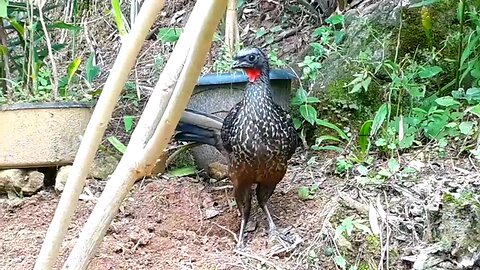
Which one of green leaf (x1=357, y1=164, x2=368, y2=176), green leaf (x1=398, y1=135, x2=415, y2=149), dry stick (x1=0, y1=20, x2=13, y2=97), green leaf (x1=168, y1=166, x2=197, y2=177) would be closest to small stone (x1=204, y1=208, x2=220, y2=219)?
green leaf (x1=168, y1=166, x2=197, y2=177)

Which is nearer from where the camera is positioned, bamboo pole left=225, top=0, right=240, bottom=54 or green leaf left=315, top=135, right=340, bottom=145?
green leaf left=315, top=135, right=340, bottom=145

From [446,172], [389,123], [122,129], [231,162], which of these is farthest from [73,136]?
[446,172]

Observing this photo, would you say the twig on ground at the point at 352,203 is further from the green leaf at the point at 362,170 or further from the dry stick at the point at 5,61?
the dry stick at the point at 5,61

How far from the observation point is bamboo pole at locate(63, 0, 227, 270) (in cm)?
111

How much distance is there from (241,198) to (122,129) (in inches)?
50.9

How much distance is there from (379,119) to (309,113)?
44 centimetres

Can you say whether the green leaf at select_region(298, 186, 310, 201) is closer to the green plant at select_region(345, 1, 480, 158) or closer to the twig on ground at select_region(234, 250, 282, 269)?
the green plant at select_region(345, 1, 480, 158)

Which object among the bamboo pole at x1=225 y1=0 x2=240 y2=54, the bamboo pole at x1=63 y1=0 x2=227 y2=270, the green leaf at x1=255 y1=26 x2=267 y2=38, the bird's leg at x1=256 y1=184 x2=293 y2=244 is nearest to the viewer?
Answer: the bamboo pole at x1=63 y1=0 x2=227 y2=270

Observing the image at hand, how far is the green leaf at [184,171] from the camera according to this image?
148 inches

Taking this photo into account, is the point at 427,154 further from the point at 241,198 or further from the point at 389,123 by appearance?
the point at 241,198

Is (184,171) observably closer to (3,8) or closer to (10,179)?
(10,179)

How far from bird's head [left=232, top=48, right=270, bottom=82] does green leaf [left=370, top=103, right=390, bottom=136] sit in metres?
0.65

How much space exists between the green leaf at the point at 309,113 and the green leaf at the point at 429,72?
23.6 inches

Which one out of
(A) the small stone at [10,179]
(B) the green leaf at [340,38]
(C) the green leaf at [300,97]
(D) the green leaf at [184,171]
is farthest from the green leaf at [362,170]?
(A) the small stone at [10,179]
